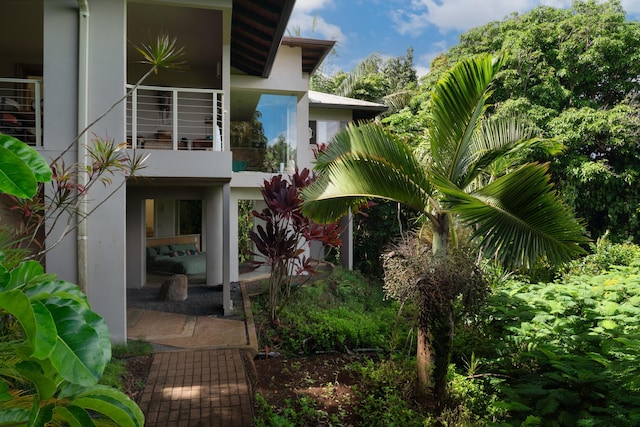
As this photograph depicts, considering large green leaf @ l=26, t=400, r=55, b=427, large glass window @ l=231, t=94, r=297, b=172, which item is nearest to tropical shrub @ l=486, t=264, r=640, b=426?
large green leaf @ l=26, t=400, r=55, b=427

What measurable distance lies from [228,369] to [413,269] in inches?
110

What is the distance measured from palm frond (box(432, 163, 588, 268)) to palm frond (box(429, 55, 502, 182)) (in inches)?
31.4

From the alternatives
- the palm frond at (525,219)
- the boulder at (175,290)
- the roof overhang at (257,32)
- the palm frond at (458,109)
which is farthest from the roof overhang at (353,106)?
the palm frond at (525,219)

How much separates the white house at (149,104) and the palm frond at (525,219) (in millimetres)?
4402

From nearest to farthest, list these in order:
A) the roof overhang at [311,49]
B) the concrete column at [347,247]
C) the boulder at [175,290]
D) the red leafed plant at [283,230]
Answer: the red leafed plant at [283,230]
the boulder at [175,290]
the roof overhang at [311,49]
the concrete column at [347,247]

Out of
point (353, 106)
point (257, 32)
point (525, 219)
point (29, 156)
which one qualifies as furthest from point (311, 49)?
point (29, 156)

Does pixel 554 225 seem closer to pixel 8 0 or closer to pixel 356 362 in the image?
pixel 356 362

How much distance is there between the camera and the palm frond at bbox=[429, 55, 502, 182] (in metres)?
3.96

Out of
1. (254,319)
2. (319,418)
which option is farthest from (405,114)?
(319,418)

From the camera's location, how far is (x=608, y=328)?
14.2 ft

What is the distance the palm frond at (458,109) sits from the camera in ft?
13.0

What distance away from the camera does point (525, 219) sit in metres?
3.49

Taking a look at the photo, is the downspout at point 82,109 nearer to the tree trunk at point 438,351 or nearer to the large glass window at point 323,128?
the tree trunk at point 438,351

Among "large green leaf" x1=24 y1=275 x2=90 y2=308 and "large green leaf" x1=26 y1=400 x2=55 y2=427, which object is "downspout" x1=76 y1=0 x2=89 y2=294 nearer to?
"large green leaf" x1=24 y1=275 x2=90 y2=308
